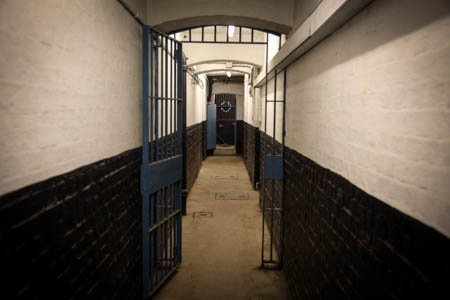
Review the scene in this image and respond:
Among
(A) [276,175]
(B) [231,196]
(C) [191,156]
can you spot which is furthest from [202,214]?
(A) [276,175]

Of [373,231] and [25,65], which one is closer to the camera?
[25,65]

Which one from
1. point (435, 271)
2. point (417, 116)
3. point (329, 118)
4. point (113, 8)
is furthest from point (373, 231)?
point (113, 8)

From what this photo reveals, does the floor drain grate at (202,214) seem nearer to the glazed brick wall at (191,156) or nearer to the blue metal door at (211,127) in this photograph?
the glazed brick wall at (191,156)

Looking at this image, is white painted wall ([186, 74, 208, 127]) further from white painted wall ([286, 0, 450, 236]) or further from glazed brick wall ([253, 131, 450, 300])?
white painted wall ([286, 0, 450, 236])

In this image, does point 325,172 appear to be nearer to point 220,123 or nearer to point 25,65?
point 25,65

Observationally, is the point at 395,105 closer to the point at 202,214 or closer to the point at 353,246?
the point at 353,246

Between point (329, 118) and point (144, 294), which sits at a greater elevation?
point (329, 118)

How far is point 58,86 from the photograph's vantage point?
1.64m

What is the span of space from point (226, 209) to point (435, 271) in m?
5.34

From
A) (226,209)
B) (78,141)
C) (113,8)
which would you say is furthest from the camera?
(226,209)

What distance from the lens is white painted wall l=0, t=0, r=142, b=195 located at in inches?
51.1

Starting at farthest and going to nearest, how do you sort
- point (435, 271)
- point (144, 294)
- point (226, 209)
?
point (226, 209) → point (144, 294) → point (435, 271)

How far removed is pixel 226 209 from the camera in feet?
20.8

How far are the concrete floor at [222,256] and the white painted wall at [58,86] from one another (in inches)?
72.4
